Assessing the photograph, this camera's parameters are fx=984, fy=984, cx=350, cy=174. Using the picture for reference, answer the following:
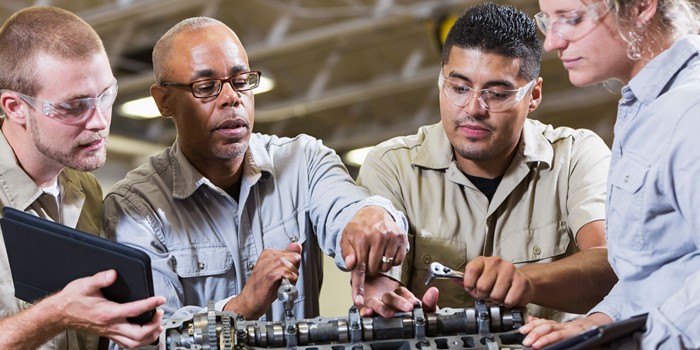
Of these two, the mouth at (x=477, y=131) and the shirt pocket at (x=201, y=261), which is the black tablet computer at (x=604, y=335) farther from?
the shirt pocket at (x=201, y=261)

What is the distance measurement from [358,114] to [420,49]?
2753 millimetres

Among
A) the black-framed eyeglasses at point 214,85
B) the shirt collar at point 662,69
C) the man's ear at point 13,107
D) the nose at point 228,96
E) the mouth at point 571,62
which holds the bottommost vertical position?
the shirt collar at point 662,69

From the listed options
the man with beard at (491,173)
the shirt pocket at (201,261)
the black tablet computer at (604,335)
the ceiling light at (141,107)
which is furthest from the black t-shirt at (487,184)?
the ceiling light at (141,107)

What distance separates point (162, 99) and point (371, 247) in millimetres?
940

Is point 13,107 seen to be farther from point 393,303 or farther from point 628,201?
point 628,201

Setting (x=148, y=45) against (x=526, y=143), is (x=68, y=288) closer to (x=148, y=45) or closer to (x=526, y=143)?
(x=526, y=143)

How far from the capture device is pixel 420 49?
11.7 metres

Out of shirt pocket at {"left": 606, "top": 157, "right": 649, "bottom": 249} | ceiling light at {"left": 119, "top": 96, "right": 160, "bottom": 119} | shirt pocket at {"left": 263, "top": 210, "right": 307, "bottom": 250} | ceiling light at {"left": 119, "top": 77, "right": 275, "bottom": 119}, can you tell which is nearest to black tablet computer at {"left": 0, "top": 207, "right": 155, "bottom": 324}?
shirt pocket at {"left": 263, "top": 210, "right": 307, "bottom": 250}

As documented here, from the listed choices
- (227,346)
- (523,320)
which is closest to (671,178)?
(523,320)

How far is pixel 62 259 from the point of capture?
210 cm

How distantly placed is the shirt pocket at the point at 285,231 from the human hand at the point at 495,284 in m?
0.76

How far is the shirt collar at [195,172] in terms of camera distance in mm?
2885

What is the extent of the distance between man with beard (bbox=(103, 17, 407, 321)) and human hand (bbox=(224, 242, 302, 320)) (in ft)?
0.79

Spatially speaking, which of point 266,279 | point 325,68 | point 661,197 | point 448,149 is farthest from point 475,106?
point 325,68
